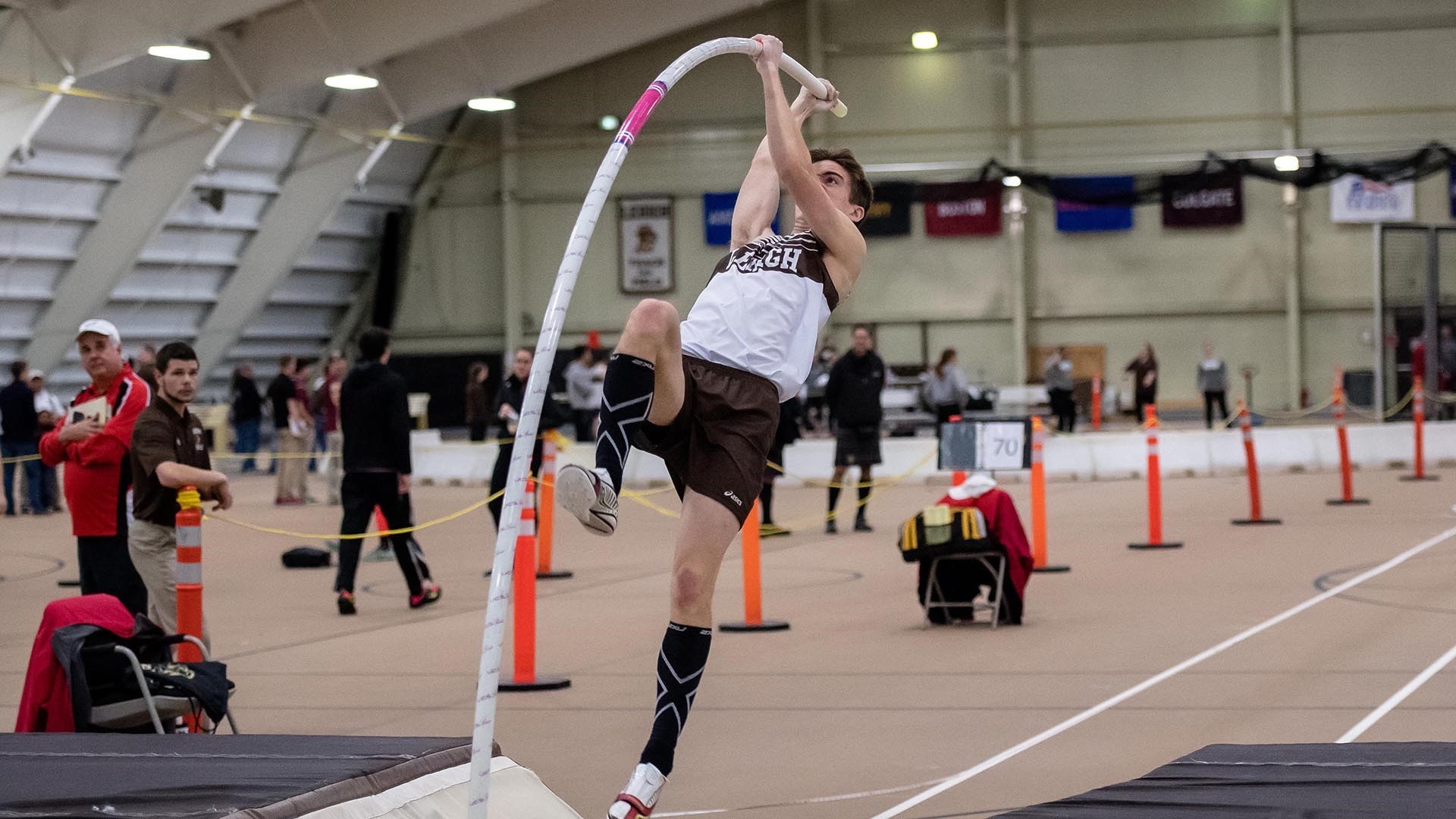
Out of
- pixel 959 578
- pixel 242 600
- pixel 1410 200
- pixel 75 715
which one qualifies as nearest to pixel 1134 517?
pixel 959 578

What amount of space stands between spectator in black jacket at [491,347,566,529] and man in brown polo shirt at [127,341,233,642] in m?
5.62

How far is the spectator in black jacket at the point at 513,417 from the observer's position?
1342 cm

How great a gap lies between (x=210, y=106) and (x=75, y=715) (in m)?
21.8

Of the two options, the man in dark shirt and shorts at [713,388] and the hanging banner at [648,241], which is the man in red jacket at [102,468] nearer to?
the man in dark shirt and shorts at [713,388]

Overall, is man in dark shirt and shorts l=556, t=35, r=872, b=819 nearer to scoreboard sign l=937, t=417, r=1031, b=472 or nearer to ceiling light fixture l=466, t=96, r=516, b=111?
scoreboard sign l=937, t=417, r=1031, b=472

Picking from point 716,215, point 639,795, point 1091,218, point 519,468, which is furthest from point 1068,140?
point 519,468

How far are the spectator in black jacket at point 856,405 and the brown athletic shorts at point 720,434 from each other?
35.3ft

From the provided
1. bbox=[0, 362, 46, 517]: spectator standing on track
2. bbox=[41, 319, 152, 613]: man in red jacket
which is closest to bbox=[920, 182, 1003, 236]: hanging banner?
bbox=[0, 362, 46, 517]: spectator standing on track

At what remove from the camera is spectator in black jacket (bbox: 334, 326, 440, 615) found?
11.2m

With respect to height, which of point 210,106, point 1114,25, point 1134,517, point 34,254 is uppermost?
point 1114,25

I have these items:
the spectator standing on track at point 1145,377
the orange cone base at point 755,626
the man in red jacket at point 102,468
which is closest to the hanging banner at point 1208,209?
the spectator standing on track at point 1145,377

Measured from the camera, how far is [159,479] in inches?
294

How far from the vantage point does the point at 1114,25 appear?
34625 millimetres

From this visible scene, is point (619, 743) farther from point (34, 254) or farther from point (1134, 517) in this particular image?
point (34, 254)
